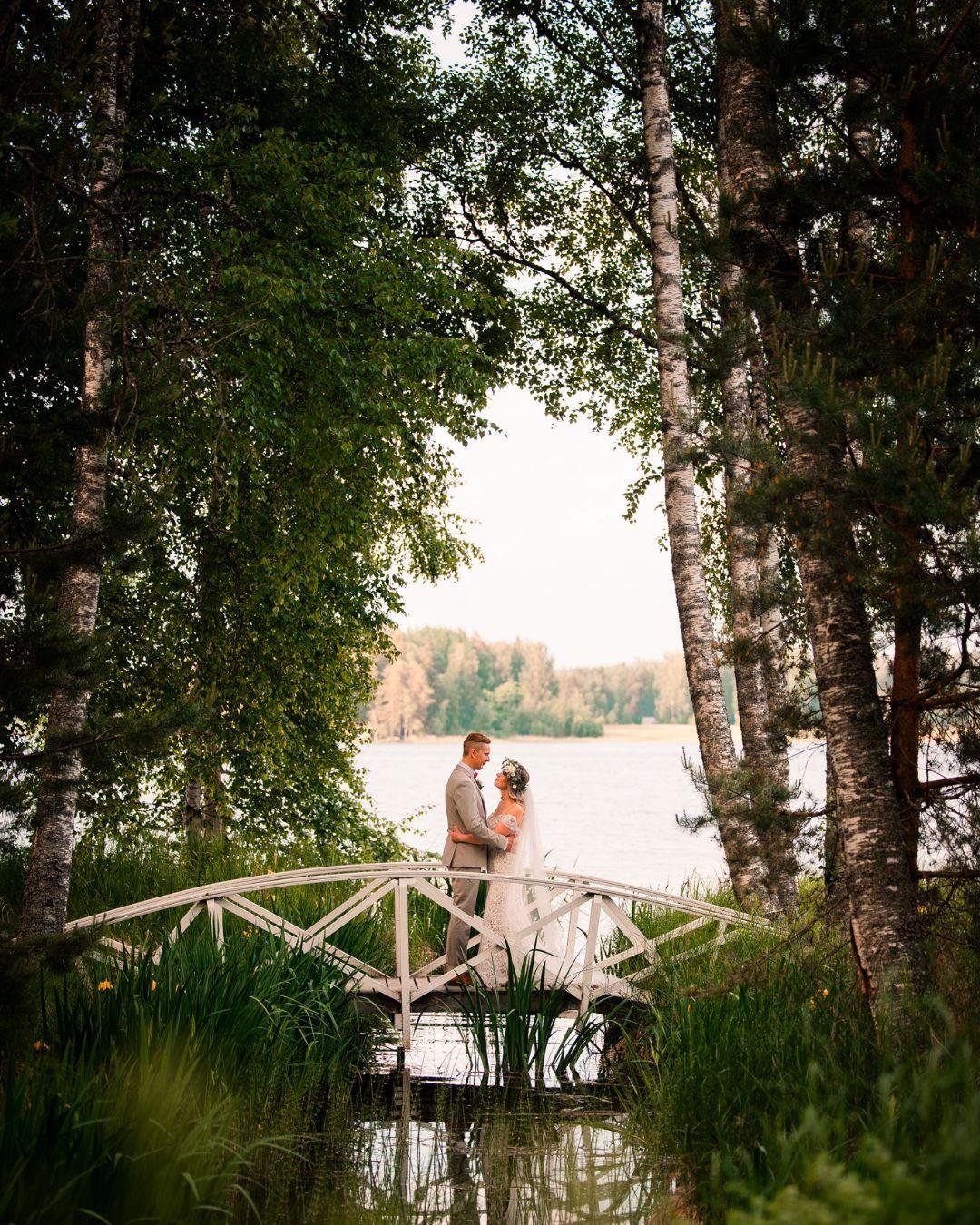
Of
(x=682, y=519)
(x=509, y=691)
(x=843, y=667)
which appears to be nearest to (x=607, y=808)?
(x=509, y=691)

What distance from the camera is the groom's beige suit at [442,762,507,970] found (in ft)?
26.4

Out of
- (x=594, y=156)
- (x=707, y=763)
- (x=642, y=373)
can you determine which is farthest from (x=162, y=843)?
(x=594, y=156)

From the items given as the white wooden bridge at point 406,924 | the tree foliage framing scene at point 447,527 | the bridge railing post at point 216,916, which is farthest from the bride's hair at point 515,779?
the bridge railing post at point 216,916

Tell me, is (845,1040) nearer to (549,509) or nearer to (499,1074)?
(499,1074)

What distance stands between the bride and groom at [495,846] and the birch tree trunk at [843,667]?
131 inches

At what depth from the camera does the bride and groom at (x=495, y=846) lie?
8.03 metres

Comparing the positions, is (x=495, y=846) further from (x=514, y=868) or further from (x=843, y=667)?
(x=843, y=667)

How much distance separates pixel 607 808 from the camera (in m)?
41.3

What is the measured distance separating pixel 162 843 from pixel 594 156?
9.34 m

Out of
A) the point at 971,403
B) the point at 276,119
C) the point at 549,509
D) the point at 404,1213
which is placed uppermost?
the point at 549,509

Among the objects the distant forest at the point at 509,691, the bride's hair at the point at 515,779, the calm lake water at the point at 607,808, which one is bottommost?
the calm lake water at the point at 607,808

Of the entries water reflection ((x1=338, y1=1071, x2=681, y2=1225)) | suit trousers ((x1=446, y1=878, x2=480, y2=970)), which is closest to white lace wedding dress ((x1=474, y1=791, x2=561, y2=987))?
suit trousers ((x1=446, y1=878, x2=480, y2=970))

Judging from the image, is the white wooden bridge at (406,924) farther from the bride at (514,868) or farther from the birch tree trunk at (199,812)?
the birch tree trunk at (199,812)

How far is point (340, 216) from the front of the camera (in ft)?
32.2
